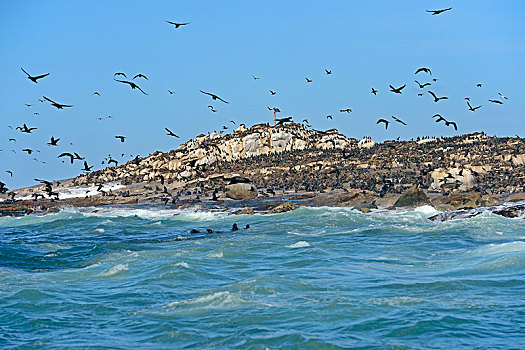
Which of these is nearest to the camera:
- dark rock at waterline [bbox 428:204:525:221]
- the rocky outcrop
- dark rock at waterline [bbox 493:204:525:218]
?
dark rock at waterline [bbox 493:204:525:218]

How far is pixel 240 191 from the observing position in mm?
56969

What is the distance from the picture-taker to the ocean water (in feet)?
43.1

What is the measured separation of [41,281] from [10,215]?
121ft

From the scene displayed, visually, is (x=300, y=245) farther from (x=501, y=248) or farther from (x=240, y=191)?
(x=240, y=191)

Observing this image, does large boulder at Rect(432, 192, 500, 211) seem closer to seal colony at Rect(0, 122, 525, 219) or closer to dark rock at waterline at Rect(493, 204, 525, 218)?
seal colony at Rect(0, 122, 525, 219)

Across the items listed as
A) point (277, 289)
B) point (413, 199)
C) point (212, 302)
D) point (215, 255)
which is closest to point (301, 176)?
point (413, 199)

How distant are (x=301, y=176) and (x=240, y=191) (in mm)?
15671

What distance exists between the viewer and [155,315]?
14.9 metres

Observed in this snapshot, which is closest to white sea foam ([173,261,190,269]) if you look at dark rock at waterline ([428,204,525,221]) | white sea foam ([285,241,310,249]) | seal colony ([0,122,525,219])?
white sea foam ([285,241,310,249])

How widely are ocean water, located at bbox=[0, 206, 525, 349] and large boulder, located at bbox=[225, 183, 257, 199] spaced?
78.4ft

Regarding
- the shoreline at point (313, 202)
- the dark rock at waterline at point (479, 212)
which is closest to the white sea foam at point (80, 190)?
the shoreline at point (313, 202)

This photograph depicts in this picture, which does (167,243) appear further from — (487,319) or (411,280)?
(487,319)

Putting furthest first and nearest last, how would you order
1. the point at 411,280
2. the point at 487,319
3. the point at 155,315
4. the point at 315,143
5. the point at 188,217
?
1. the point at 315,143
2. the point at 188,217
3. the point at 411,280
4. the point at 155,315
5. the point at 487,319

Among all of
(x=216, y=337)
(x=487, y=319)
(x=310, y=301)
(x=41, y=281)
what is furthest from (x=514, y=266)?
(x=41, y=281)
